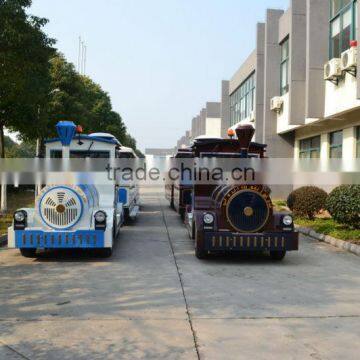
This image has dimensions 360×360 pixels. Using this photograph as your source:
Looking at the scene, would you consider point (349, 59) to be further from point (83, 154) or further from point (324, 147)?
point (83, 154)

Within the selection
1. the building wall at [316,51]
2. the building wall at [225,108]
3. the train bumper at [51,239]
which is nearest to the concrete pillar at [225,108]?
the building wall at [225,108]

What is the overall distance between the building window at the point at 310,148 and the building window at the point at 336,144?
4.46 ft

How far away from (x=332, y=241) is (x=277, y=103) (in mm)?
13021

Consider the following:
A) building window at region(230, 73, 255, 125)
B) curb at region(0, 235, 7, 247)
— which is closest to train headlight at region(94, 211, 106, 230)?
curb at region(0, 235, 7, 247)

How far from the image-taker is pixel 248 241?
8039 millimetres

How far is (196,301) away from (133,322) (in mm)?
1055

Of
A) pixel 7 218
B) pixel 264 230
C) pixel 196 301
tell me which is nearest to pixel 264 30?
pixel 7 218

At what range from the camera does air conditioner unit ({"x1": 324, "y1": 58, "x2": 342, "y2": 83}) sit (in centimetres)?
1532

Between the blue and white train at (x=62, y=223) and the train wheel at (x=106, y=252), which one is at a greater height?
the blue and white train at (x=62, y=223)

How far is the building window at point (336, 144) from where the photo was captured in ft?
58.2

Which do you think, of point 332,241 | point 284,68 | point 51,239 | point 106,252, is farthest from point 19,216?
point 284,68

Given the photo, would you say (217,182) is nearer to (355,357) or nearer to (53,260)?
(53,260)

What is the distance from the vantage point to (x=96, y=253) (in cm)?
895

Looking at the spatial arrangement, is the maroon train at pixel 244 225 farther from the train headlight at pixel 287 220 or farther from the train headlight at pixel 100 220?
the train headlight at pixel 100 220
